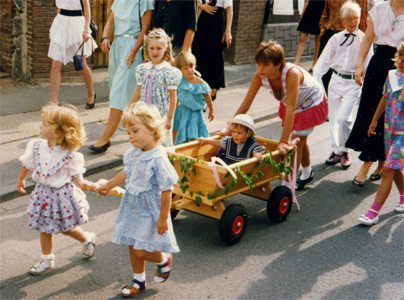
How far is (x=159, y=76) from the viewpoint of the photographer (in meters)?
5.63

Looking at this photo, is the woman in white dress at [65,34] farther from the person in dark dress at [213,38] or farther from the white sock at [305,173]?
the white sock at [305,173]

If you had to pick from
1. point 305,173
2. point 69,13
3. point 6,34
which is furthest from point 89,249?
point 6,34

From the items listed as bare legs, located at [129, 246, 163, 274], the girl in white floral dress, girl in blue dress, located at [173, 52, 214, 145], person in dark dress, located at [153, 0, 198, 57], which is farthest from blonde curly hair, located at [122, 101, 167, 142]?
person in dark dress, located at [153, 0, 198, 57]

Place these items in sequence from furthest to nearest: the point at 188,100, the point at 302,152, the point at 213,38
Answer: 1. the point at 213,38
2. the point at 188,100
3. the point at 302,152

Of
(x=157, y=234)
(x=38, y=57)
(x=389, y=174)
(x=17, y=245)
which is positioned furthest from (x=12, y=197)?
(x=38, y=57)

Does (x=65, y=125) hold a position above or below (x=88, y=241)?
above

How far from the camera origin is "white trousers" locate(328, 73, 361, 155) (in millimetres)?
6730

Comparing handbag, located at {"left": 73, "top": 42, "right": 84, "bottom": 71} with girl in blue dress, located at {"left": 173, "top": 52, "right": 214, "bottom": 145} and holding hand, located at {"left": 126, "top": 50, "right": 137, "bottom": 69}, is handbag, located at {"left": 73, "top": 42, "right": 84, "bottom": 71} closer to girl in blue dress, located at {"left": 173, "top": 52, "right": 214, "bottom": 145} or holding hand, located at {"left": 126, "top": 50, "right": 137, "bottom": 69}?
holding hand, located at {"left": 126, "top": 50, "right": 137, "bottom": 69}

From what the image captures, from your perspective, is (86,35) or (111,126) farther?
(86,35)

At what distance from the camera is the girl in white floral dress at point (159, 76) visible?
219 inches

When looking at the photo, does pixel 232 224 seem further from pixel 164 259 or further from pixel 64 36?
pixel 64 36

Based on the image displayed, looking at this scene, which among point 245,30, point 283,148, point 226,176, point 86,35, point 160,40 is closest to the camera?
point 226,176

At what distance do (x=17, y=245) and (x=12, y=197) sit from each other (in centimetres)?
103

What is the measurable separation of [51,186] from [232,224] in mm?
1562
